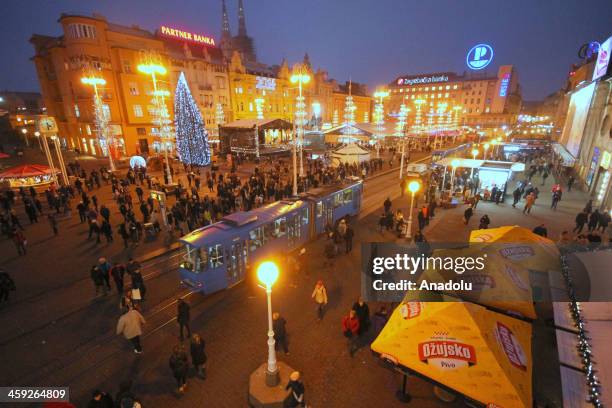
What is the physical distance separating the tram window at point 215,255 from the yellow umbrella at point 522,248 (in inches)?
A: 330

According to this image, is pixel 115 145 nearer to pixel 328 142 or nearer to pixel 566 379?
pixel 328 142

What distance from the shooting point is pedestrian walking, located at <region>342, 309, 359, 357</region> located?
27.2 feet

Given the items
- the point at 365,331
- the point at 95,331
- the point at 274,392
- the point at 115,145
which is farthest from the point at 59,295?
the point at 115,145

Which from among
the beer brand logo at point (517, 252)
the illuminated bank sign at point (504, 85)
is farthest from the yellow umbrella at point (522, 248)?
the illuminated bank sign at point (504, 85)

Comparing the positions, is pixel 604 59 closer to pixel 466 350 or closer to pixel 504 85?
pixel 466 350

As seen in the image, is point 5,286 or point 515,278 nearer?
point 515,278

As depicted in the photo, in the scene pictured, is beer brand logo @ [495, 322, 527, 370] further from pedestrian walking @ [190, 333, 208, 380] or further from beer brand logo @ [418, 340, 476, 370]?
pedestrian walking @ [190, 333, 208, 380]

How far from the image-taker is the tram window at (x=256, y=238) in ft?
38.3

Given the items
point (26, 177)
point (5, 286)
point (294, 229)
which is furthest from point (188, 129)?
point (5, 286)

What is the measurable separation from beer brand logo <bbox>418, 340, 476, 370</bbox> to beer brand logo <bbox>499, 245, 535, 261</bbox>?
4.34 metres

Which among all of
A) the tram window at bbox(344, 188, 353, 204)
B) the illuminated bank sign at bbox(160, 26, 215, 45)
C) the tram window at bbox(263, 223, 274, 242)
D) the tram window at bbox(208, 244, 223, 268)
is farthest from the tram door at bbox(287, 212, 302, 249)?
the illuminated bank sign at bbox(160, 26, 215, 45)

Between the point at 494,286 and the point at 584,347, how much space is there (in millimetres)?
2192

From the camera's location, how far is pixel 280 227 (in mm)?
13109

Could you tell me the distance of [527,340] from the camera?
592cm
